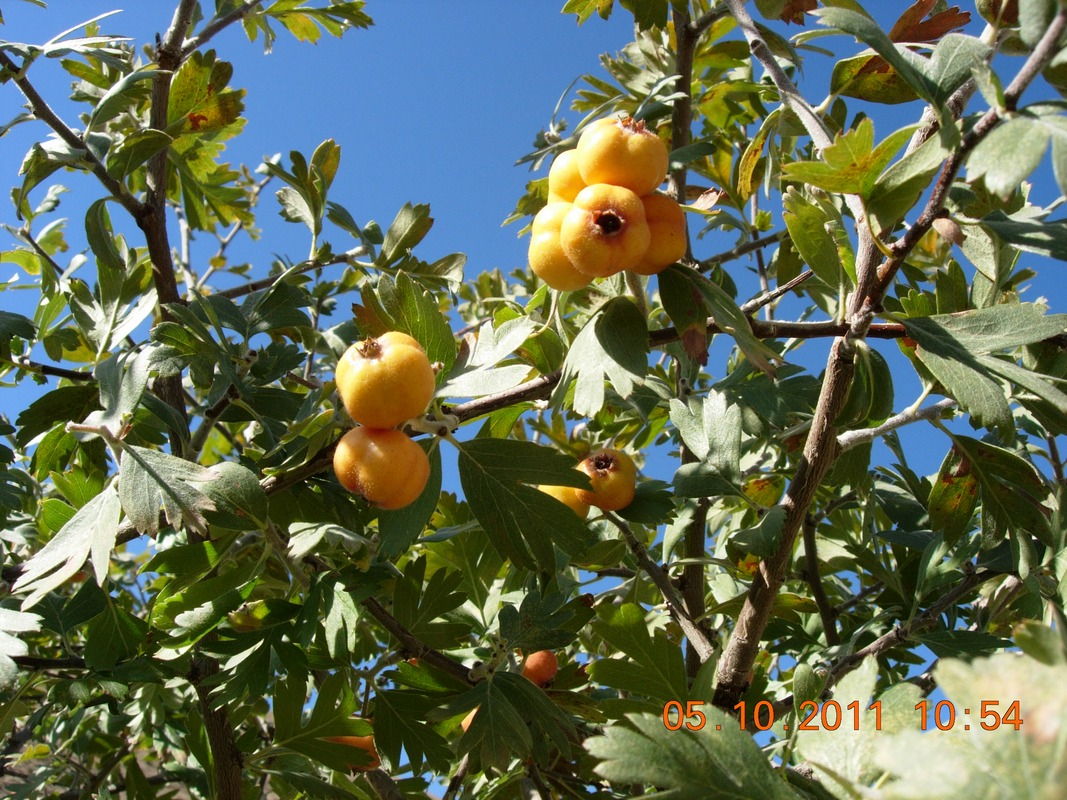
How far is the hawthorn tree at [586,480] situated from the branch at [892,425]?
10mm

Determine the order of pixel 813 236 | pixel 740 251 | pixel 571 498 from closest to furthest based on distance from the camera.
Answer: pixel 813 236 → pixel 571 498 → pixel 740 251

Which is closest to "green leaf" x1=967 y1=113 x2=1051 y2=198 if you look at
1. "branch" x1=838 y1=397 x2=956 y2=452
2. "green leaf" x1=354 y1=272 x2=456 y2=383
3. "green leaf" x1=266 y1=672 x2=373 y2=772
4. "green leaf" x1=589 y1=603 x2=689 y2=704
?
"branch" x1=838 y1=397 x2=956 y2=452

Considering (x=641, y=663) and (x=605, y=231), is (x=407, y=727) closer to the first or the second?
(x=641, y=663)

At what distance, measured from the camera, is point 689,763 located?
1.01 metres

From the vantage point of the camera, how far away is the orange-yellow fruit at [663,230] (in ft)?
4.41

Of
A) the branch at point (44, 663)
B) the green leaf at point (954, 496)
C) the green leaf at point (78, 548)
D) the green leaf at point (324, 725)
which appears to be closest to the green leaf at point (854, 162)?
the green leaf at point (954, 496)

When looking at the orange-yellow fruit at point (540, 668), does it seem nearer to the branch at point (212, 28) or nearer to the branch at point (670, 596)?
the branch at point (670, 596)

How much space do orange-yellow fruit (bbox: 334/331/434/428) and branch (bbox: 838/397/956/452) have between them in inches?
33.6

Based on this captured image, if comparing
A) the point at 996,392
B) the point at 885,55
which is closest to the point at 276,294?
the point at 885,55

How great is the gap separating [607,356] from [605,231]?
0.69ft

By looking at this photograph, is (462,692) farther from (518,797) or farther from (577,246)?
(577,246)

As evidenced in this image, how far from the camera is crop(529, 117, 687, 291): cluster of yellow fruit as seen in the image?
1277mm

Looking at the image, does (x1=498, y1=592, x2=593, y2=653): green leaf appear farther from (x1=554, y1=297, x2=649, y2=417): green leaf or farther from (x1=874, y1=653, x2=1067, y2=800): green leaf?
(x1=874, y1=653, x2=1067, y2=800): green leaf

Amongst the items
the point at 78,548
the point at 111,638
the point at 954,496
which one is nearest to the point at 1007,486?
the point at 954,496
